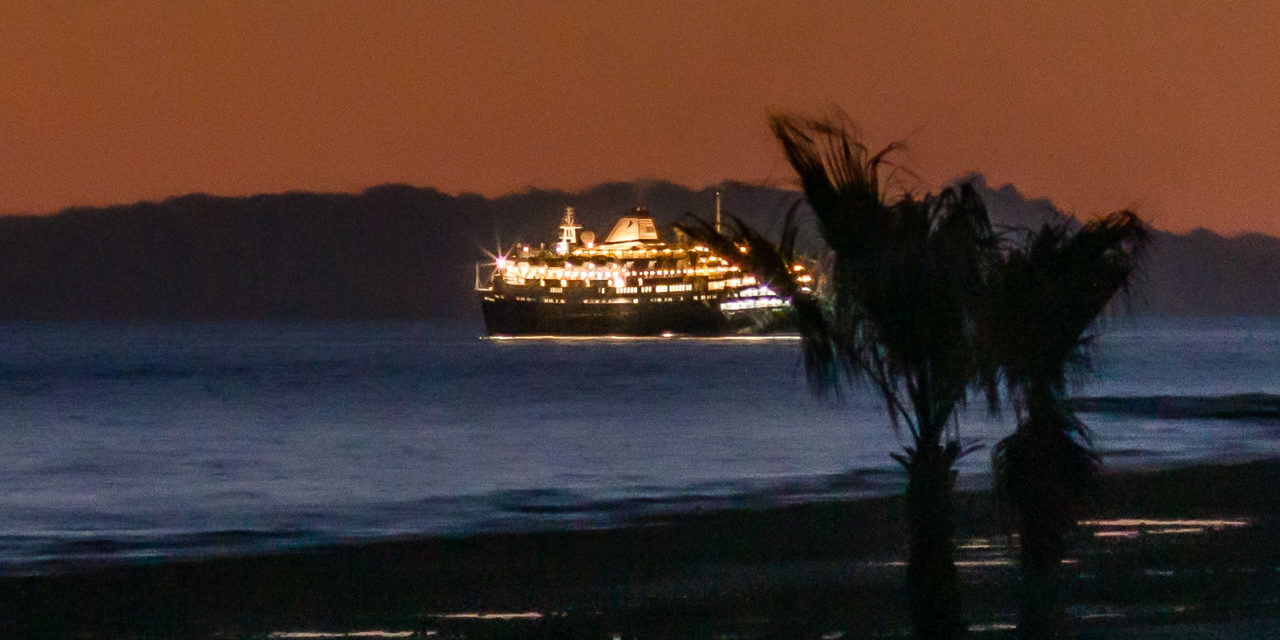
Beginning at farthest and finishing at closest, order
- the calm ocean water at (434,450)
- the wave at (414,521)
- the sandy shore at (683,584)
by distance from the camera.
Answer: the calm ocean water at (434,450) → the wave at (414,521) → the sandy shore at (683,584)

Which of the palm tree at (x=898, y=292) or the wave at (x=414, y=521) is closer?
the palm tree at (x=898, y=292)

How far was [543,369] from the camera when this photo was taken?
67875mm

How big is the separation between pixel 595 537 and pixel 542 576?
8.36 ft

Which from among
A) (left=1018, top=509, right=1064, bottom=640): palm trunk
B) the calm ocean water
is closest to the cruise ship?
the calm ocean water

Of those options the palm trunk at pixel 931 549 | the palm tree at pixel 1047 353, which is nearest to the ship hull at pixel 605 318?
the palm tree at pixel 1047 353

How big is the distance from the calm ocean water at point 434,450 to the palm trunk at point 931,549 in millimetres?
607

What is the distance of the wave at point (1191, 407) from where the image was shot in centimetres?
3073

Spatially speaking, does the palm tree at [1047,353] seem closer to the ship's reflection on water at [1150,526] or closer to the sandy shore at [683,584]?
the sandy shore at [683,584]

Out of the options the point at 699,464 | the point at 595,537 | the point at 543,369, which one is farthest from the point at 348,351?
the point at 595,537

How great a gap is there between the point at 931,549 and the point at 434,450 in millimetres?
20734

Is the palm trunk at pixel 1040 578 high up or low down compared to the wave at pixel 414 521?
up

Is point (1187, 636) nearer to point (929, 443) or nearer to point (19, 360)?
point (929, 443)

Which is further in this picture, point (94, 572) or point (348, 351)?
point (348, 351)

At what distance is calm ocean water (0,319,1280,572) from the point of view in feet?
51.2
